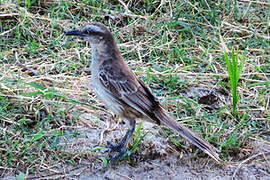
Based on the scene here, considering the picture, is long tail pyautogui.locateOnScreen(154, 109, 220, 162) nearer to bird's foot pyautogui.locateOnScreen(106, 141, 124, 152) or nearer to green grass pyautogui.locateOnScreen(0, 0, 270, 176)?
green grass pyautogui.locateOnScreen(0, 0, 270, 176)

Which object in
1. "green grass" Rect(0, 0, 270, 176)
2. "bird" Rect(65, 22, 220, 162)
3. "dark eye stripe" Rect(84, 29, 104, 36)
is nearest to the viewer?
"bird" Rect(65, 22, 220, 162)

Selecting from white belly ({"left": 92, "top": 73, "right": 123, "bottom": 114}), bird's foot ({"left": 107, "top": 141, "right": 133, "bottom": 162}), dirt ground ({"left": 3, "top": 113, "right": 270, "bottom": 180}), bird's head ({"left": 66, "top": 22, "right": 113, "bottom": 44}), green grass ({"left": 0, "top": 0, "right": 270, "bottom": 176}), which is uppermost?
bird's head ({"left": 66, "top": 22, "right": 113, "bottom": 44})

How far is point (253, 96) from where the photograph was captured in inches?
267

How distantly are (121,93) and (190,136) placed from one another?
902 millimetres

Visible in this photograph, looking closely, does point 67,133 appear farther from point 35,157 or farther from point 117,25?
point 117,25

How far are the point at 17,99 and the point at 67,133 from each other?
2.78ft

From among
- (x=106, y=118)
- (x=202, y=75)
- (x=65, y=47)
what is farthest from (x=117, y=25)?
(x=106, y=118)

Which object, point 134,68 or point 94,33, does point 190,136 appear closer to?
point 94,33

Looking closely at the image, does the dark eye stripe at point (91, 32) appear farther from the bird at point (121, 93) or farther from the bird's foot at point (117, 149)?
the bird's foot at point (117, 149)

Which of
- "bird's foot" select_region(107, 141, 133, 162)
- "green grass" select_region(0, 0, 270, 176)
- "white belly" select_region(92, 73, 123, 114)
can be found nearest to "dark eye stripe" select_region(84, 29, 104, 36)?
"white belly" select_region(92, 73, 123, 114)

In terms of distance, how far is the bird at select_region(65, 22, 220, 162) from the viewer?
217 inches

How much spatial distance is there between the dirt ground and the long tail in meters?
0.23

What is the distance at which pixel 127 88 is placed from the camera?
18.5 ft

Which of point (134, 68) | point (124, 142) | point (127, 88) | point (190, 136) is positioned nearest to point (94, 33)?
point (127, 88)
